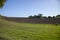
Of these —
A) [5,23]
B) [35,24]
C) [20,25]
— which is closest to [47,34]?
[35,24]

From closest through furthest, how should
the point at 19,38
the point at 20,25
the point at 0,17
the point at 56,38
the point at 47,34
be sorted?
1. the point at 56,38
2. the point at 19,38
3. the point at 47,34
4. the point at 20,25
5. the point at 0,17

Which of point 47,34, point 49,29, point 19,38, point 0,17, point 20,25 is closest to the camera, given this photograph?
point 19,38

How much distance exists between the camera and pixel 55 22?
368 inches

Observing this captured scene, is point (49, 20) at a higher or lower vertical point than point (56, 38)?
higher

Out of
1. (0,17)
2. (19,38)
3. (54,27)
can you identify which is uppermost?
(0,17)

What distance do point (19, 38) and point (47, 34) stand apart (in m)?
1.97

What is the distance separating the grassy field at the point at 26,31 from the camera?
8892mm

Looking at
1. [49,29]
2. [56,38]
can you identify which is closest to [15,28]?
[49,29]

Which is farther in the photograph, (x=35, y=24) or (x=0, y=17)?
(x=0, y=17)

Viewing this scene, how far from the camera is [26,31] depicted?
10266 millimetres

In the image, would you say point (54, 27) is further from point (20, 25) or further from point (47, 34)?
point (20, 25)

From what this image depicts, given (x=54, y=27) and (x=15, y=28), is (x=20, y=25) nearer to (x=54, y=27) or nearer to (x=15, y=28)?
(x=15, y=28)

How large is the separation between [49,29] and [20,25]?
2294mm

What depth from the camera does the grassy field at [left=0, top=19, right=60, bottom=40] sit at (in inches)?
350
